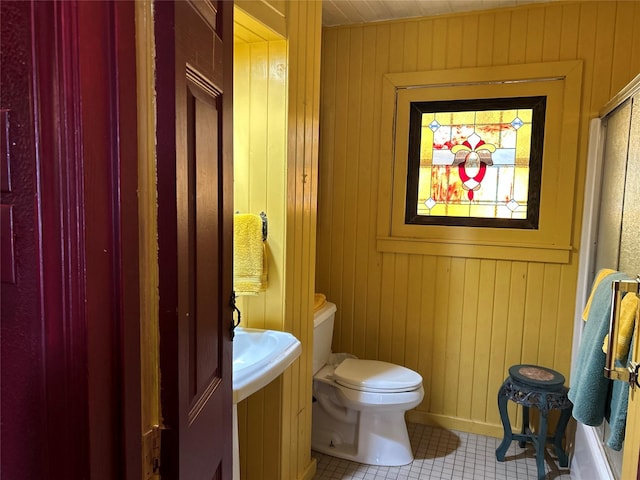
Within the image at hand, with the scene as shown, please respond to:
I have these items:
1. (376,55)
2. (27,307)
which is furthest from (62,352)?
(376,55)

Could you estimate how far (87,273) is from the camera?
527 millimetres

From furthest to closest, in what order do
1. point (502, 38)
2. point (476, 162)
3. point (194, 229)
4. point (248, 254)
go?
point (476, 162) → point (502, 38) → point (248, 254) → point (194, 229)

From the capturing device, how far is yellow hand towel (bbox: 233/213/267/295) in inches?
69.6

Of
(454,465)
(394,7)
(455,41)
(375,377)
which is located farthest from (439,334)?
(394,7)

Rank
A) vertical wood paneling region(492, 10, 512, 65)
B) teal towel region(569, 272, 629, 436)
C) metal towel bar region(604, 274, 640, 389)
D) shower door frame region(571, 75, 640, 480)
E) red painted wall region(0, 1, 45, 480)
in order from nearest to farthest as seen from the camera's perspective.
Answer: red painted wall region(0, 1, 45, 480) < metal towel bar region(604, 274, 640, 389) < teal towel region(569, 272, 629, 436) < shower door frame region(571, 75, 640, 480) < vertical wood paneling region(492, 10, 512, 65)

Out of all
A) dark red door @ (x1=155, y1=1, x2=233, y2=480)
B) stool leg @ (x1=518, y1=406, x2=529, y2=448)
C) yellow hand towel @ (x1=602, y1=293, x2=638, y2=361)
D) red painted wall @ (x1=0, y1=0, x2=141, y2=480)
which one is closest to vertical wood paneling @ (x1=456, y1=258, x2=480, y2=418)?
stool leg @ (x1=518, y1=406, x2=529, y2=448)

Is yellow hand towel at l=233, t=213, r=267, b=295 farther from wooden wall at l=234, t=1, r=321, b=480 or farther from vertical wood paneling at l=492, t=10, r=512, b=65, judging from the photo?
vertical wood paneling at l=492, t=10, r=512, b=65

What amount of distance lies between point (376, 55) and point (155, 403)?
240 cm

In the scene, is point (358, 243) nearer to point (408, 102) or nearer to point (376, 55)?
point (408, 102)

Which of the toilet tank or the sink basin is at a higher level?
the sink basin

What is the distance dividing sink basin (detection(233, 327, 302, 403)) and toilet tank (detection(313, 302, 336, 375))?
58 cm

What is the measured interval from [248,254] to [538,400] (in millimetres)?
1514

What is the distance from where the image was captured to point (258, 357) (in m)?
1.65

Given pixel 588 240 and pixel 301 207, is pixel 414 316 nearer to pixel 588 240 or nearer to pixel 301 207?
pixel 588 240
